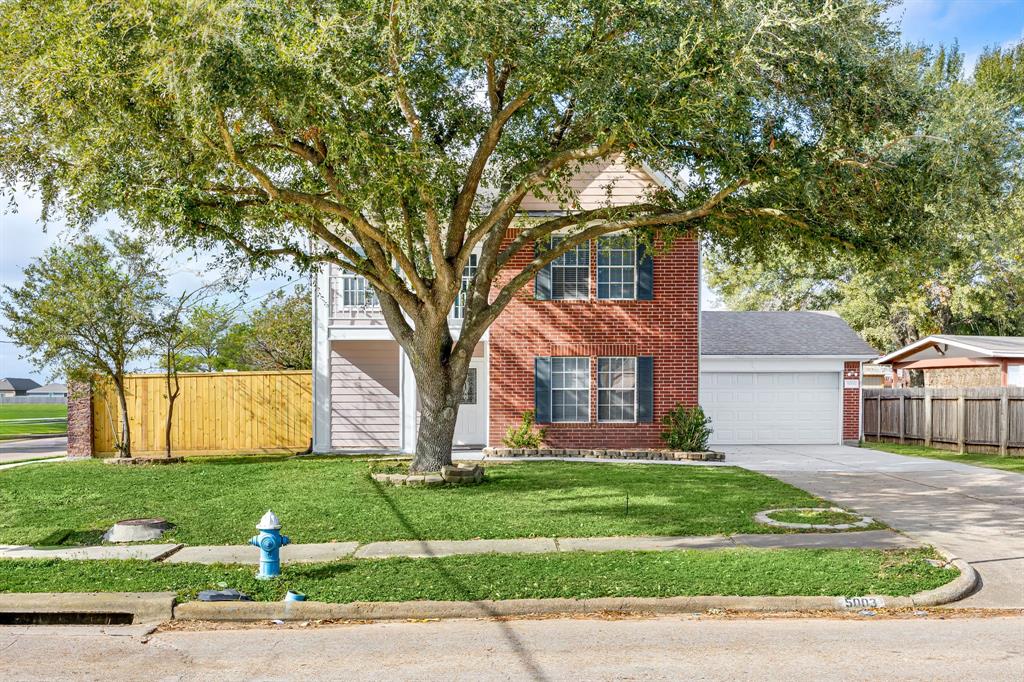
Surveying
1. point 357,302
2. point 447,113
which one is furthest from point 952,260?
point 357,302

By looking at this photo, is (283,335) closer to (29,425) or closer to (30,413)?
(29,425)

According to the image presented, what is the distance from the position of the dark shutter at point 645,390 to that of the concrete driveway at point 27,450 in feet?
45.5

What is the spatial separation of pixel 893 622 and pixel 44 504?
36.1 feet

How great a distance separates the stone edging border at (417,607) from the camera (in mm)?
7285

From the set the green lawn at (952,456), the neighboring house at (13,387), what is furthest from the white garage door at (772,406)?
the neighboring house at (13,387)

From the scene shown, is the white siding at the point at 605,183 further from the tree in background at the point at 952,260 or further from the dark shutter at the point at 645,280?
the tree in background at the point at 952,260

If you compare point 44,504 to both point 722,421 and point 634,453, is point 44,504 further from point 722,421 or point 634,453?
point 722,421

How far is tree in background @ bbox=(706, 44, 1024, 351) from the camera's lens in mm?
11906

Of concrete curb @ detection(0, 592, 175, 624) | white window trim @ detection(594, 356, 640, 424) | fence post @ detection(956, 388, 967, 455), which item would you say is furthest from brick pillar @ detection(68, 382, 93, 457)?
fence post @ detection(956, 388, 967, 455)

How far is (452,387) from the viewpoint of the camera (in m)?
14.7

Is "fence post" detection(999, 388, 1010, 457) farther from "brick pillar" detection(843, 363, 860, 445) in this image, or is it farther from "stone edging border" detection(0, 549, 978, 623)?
"stone edging border" detection(0, 549, 978, 623)

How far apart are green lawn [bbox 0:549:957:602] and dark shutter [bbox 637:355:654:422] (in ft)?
34.1

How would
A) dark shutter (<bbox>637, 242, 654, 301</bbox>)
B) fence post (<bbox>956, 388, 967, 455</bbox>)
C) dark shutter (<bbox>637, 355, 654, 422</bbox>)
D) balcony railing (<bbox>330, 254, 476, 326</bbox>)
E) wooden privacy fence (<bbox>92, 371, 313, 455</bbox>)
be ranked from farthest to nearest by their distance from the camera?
fence post (<bbox>956, 388, 967, 455</bbox>)
wooden privacy fence (<bbox>92, 371, 313, 455</bbox>)
balcony railing (<bbox>330, 254, 476, 326</bbox>)
dark shutter (<bbox>637, 242, 654, 301</bbox>)
dark shutter (<bbox>637, 355, 654, 422</bbox>)

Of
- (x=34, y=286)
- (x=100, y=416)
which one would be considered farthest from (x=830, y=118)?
(x=100, y=416)
